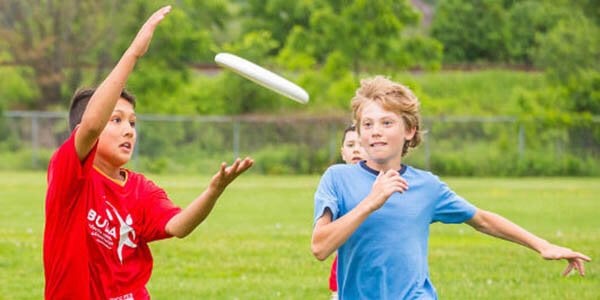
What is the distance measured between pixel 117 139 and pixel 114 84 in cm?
102

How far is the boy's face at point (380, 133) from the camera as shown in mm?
5539

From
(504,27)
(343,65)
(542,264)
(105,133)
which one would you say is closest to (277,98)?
(343,65)

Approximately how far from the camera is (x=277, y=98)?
4516 centimetres

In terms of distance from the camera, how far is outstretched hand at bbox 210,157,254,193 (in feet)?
16.5

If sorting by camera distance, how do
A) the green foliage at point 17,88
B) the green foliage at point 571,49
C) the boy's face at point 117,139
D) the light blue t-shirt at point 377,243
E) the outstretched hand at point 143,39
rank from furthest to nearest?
the green foliage at point 17,88
the green foliage at point 571,49
the boy's face at point 117,139
the light blue t-shirt at point 377,243
the outstretched hand at point 143,39

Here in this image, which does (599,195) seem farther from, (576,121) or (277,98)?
(277,98)

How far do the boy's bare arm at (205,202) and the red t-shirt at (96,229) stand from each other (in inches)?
4.0

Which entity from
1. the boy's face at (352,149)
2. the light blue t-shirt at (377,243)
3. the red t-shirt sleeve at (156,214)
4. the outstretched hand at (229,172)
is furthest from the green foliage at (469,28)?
the outstretched hand at (229,172)

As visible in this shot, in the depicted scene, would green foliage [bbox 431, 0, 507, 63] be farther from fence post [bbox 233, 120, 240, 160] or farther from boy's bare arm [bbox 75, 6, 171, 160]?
boy's bare arm [bbox 75, 6, 171, 160]

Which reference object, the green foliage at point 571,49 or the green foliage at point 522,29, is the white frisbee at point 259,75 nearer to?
the green foliage at point 571,49

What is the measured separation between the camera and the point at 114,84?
4.82 m

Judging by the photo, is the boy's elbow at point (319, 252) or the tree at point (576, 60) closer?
the boy's elbow at point (319, 252)

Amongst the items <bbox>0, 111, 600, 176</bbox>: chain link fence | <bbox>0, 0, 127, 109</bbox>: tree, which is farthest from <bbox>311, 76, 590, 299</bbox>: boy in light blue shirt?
<bbox>0, 0, 127, 109</bbox>: tree

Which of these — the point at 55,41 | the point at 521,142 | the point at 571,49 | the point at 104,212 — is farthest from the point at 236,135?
the point at 104,212
